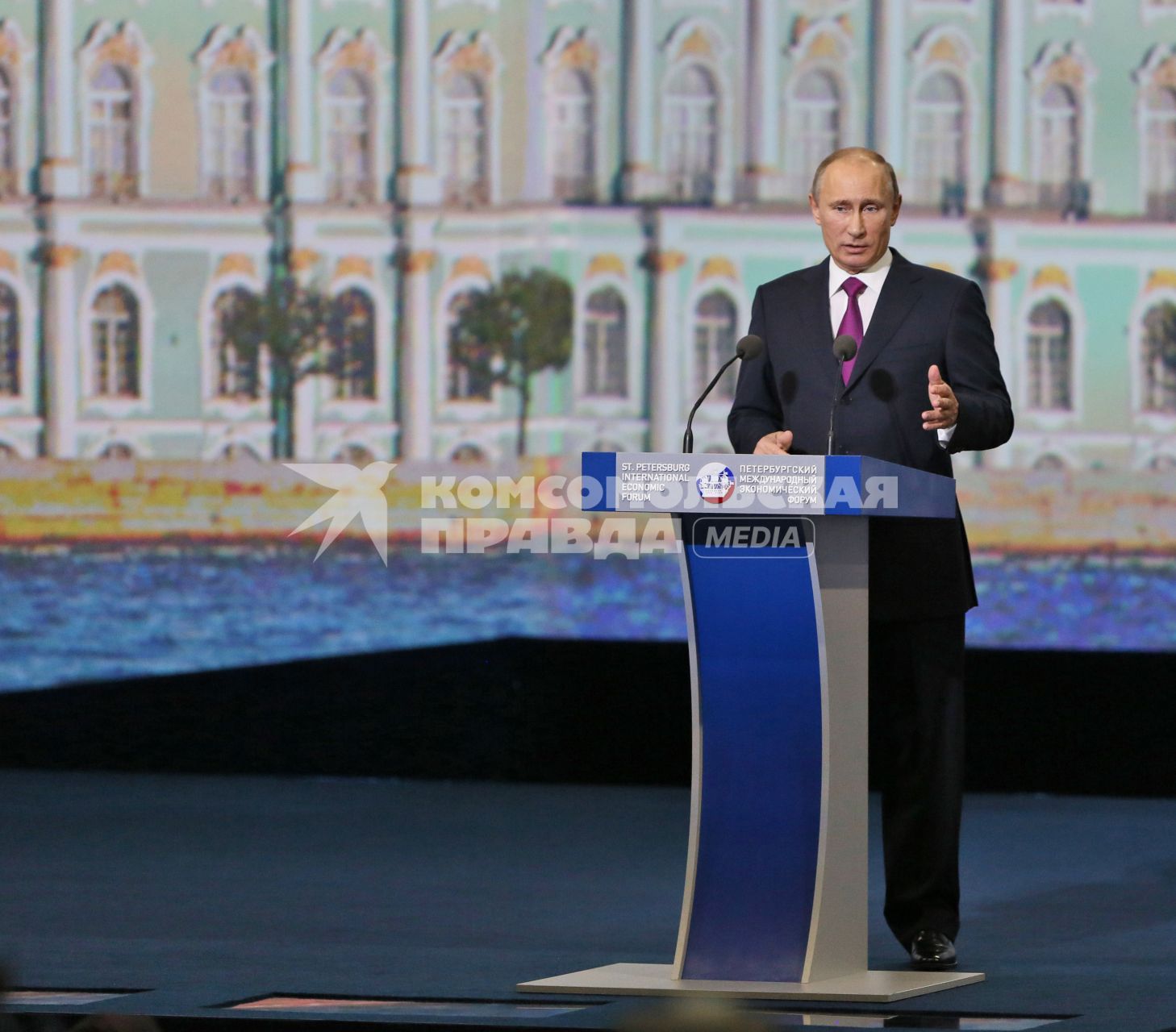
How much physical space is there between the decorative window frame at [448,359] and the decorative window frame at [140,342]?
38.2 inches

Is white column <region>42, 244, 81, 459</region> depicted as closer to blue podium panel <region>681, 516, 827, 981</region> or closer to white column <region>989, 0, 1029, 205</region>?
white column <region>989, 0, 1029, 205</region>

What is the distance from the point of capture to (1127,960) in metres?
4.12

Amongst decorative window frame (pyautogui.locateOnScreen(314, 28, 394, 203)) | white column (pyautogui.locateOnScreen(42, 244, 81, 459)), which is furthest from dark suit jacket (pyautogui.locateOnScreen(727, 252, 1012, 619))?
white column (pyautogui.locateOnScreen(42, 244, 81, 459))

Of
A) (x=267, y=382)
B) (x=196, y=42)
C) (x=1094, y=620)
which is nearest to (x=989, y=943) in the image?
(x=1094, y=620)

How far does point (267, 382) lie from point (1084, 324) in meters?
2.70

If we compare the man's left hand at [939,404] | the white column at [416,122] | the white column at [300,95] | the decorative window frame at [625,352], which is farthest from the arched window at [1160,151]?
the man's left hand at [939,404]

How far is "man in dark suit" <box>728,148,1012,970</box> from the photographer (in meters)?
3.85

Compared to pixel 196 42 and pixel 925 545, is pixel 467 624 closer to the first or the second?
pixel 196 42

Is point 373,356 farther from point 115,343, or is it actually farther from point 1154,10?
point 1154,10

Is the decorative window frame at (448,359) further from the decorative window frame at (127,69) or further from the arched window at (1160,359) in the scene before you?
the arched window at (1160,359)

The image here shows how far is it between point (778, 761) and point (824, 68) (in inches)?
166

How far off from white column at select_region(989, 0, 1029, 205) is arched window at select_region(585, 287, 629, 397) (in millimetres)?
1279

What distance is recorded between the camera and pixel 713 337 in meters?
7.34

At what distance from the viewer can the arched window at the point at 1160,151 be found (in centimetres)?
726
